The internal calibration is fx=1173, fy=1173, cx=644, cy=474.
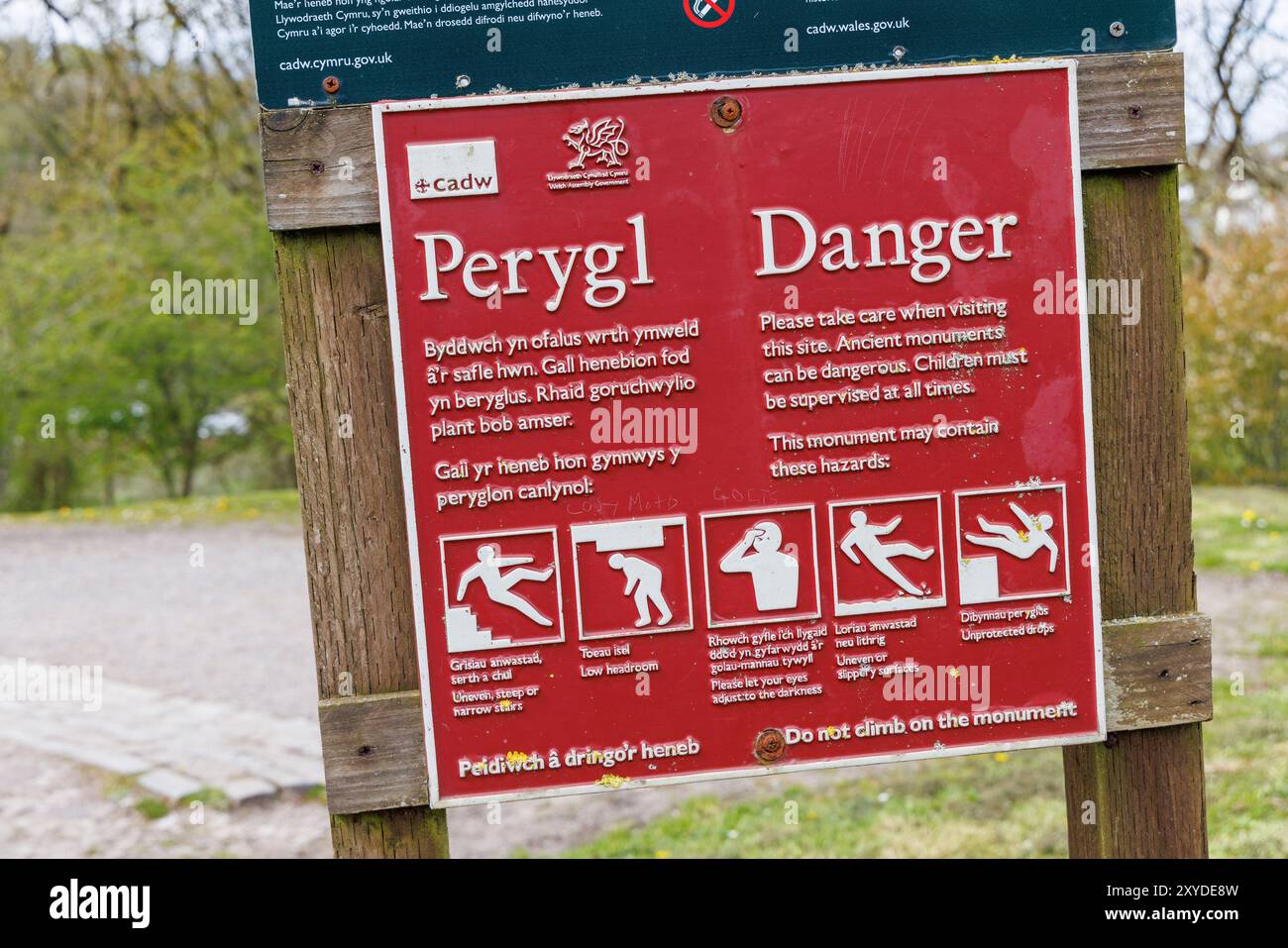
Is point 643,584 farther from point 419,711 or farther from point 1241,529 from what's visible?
point 1241,529

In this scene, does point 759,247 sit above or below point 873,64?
below

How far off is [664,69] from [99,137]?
10.3m

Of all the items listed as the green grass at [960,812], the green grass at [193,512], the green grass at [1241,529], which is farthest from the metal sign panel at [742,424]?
the green grass at [193,512]

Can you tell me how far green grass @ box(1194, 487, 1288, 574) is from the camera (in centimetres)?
972

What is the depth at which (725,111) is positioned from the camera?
8.95ft

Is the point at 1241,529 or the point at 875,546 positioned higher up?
the point at 875,546

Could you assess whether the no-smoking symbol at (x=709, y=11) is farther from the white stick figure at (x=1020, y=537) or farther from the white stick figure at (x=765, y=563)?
the white stick figure at (x=1020, y=537)

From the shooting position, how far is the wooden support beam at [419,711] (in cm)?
274

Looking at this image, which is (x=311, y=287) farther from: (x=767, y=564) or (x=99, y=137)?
(x=99, y=137)

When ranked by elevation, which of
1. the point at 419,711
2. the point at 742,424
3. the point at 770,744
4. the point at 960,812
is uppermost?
the point at 742,424

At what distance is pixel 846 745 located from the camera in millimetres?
2814

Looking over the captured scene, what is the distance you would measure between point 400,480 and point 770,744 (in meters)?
1.08

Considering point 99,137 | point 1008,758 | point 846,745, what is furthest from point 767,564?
point 99,137

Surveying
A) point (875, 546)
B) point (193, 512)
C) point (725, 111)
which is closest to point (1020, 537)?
point (875, 546)
